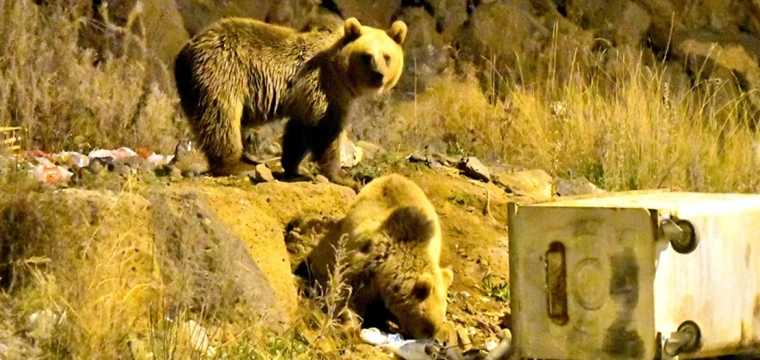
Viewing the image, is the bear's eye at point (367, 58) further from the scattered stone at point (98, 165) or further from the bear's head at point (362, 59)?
the scattered stone at point (98, 165)

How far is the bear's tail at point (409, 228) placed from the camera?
546 centimetres

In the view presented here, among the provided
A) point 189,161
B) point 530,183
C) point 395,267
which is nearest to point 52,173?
point 189,161

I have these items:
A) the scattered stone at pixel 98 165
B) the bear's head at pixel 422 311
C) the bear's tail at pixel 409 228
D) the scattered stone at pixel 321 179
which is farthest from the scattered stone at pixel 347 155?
the bear's head at pixel 422 311

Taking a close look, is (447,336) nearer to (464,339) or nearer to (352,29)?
(464,339)

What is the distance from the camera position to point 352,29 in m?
6.90

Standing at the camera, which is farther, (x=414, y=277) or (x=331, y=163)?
(x=331, y=163)

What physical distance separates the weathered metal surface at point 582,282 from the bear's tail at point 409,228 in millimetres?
1153

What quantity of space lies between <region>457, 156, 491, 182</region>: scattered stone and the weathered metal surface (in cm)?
311

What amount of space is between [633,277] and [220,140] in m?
3.11

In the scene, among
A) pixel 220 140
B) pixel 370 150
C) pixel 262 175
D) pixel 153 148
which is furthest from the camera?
pixel 153 148

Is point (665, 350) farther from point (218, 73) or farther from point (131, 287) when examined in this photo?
point (218, 73)

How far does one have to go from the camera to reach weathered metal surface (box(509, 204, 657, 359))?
4.05 metres

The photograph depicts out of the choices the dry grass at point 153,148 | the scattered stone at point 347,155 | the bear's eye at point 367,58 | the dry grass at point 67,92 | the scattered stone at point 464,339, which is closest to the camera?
the dry grass at point 153,148

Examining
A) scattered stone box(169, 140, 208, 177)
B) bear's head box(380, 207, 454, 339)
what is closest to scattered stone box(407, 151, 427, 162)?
scattered stone box(169, 140, 208, 177)
